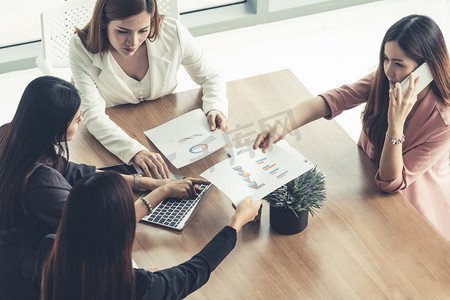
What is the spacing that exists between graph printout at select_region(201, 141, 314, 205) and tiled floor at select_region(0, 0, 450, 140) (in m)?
1.83

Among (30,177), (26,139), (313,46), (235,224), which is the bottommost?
(313,46)

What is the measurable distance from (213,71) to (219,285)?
41.0 inches

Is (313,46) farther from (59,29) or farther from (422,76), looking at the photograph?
(422,76)

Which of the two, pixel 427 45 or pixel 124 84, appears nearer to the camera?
pixel 427 45

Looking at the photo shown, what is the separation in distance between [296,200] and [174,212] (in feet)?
1.31

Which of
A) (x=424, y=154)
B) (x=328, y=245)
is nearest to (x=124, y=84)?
(x=328, y=245)

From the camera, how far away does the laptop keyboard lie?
1.89 metres

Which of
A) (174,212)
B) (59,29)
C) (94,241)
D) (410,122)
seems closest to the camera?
(94,241)

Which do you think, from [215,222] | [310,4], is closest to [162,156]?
[215,222]

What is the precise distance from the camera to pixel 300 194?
70.1 inches

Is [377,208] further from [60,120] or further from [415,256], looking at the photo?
[60,120]

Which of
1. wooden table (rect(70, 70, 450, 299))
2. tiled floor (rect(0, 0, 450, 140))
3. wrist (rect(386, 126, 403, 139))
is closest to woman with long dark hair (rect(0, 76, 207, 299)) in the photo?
wooden table (rect(70, 70, 450, 299))

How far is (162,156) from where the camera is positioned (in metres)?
2.15

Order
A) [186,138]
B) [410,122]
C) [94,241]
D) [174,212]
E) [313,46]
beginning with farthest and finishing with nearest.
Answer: [313,46], [186,138], [410,122], [174,212], [94,241]
